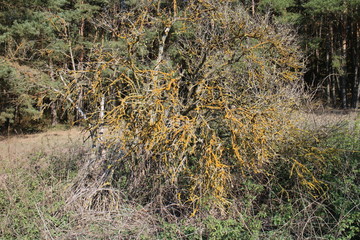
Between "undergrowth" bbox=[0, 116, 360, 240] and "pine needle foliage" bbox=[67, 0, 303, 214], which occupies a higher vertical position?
"pine needle foliage" bbox=[67, 0, 303, 214]

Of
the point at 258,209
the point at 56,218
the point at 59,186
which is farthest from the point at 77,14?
the point at 258,209

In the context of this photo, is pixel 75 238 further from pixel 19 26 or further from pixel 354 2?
pixel 354 2

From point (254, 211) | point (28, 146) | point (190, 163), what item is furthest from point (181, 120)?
point (28, 146)

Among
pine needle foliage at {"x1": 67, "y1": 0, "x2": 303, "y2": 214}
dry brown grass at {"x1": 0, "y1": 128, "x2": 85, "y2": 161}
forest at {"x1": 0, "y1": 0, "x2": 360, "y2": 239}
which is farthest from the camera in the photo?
dry brown grass at {"x1": 0, "y1": 128, "x2": 85, "y2": 161}

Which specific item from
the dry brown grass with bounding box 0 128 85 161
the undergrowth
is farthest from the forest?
the dry brown grass with bounding box 0 128 85 161

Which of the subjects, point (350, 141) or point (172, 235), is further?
point (350, 141)

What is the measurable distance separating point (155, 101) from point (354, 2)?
48.0 feet

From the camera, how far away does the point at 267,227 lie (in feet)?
16.2

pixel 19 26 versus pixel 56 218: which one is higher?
pixel 19 26

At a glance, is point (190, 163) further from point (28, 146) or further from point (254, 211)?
point (28, 146)

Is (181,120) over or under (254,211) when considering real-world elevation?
over

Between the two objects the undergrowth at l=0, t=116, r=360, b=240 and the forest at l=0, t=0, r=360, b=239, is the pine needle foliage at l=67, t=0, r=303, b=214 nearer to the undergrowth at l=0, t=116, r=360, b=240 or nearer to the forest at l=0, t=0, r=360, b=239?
the forest at l=0, t=0, r=360, b=239

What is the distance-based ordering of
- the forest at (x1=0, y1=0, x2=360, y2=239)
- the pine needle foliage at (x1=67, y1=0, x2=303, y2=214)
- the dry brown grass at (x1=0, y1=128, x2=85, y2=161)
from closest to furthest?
the forest at (x1=0, y1=0, x2=360, y2=239), the pine needle foliage at (x1=67, y1=0, x2=303, y2=214), the dry brown grass at (x1=0, y1=128, x2=85, y2=161)

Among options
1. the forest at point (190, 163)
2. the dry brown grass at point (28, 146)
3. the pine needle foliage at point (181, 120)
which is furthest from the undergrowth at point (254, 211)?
the dry brown grass at point (28, 146)
